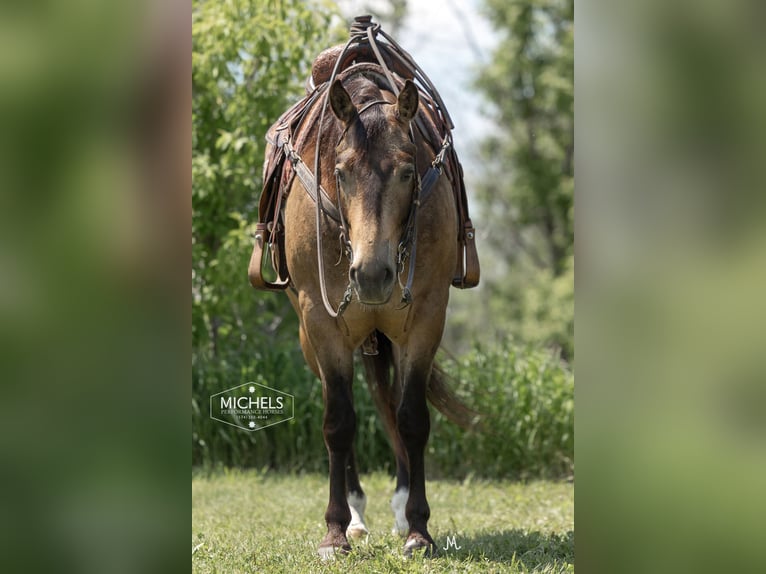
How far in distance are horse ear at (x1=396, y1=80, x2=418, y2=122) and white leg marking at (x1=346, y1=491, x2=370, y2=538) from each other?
1.94 m

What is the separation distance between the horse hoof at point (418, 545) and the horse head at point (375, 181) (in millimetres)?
1185

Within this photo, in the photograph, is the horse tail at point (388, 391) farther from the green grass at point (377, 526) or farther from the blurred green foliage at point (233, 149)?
the blurred green foliage at point (233, 149)

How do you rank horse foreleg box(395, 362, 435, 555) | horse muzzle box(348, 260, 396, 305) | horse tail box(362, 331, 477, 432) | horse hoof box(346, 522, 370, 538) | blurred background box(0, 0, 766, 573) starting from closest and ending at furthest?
blurred background box(0, 0, 766, 573) → horse muzzle box(348, 260, 396, 305) → horse foreleg box(395, 362, 435, 555) → horse hoof box(346, 522, 370, 538) → horse tail box(362, 331, 477, 432)

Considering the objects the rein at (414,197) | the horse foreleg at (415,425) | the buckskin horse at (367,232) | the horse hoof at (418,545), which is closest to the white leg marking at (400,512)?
the buckskin horse at (367,232)

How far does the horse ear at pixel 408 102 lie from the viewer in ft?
10.4

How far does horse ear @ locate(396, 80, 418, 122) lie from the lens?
3.18 meters

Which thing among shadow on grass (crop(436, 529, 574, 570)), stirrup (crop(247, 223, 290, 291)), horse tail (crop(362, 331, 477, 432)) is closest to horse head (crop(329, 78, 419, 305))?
stirrup (crop(247, 223, 290, 291))

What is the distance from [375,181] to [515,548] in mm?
1817

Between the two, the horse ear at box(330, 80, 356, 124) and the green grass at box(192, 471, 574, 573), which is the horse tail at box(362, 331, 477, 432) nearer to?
the green grass at box(192, 471, 574, 573)

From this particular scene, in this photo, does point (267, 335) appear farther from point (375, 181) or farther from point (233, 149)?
point (375, 181)
